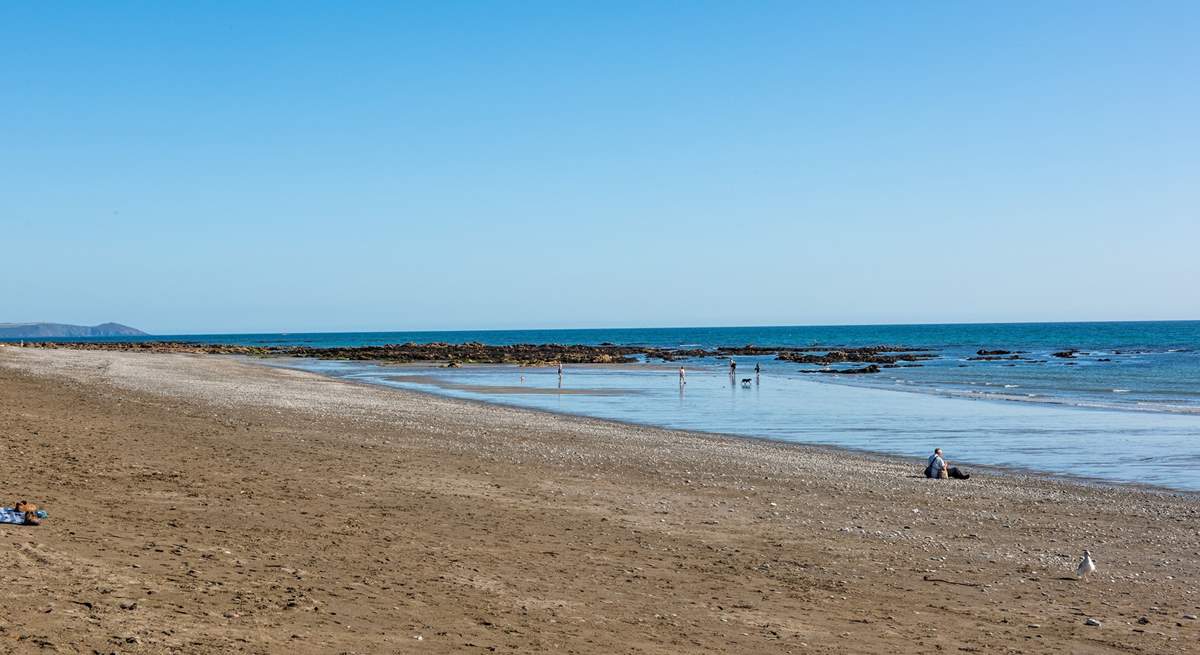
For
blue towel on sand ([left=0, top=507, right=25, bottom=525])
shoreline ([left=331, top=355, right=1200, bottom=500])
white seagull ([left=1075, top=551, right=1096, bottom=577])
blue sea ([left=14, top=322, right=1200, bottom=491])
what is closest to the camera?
blue towel on sand ([left=0, top=507, right=25, bottom=525])

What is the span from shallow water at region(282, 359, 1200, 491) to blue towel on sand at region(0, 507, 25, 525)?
15.7 m

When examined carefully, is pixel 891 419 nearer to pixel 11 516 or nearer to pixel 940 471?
pixel 940 471

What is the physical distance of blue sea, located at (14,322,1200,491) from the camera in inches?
917

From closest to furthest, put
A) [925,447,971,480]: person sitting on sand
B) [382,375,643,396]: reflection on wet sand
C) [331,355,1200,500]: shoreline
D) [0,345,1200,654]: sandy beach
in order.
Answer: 1. [0,345,1200,654]: sandy beach
2. [331,355,1200,500]: shoreline
3. [925,447,971,480]: person sitting on sand
4. [382,375,643,396]: reflection on wet sand

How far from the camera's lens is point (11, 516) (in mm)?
9766

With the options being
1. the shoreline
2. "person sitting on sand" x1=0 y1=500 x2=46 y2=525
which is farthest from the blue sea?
"person sitting on sand" x1=0 y1=500 x2=46 y2=525

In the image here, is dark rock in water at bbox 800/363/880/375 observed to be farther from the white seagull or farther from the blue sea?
the white seagull

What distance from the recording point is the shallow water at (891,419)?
2202 cm

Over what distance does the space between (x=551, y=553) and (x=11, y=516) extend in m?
5.34

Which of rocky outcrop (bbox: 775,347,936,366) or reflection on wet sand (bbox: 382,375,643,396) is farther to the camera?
rocky outcrop (bbox: 775,347,936,366)

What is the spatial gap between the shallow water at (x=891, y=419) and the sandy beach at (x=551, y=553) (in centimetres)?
399

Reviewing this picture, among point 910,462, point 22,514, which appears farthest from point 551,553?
point 910,462

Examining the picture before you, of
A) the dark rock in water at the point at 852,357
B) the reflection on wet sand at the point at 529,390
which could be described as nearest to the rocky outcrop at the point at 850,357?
the dark rock in water at the point at 852,357

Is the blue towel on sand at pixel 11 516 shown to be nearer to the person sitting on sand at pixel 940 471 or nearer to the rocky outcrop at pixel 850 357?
the person sitting on sand at pixel 940 471
